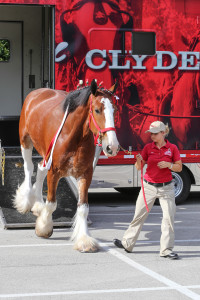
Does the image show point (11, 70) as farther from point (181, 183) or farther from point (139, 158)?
point (139, 158)

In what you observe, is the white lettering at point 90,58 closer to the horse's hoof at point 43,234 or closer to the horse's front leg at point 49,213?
the horse's front leg at point 49,213

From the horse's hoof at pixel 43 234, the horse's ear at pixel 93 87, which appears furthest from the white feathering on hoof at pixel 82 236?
the horse's ear at pixel 93 87

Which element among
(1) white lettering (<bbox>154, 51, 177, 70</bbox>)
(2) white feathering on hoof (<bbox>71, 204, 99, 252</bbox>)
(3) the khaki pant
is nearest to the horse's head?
(3) the khaki pant

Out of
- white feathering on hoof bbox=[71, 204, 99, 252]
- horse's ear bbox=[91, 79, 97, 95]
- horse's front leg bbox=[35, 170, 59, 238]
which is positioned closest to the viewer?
horse's ear bbox=[91, 79, 97, 95]

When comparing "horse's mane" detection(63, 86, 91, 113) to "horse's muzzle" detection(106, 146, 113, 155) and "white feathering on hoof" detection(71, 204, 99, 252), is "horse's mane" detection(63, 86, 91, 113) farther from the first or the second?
"white feathering on hoof" detection(71, 204, 99, 252)

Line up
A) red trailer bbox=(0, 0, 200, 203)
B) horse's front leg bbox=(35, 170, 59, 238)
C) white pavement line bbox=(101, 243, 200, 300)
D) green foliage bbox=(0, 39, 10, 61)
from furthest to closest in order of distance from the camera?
green foliage bbox=(0, 39, 10, 61) < red trailer bbox=(0, 0, 200, 203) < horse's front leg bbox=(35, 170, 59, 238) < white pavement line bbox=(101, 243, 200, 300)

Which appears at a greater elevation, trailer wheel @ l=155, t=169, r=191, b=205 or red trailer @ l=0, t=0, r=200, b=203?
red trailer @ l=0, t=0, r=200, b=203

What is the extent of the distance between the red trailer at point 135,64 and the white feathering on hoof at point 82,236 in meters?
3.06

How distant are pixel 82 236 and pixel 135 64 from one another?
434cm

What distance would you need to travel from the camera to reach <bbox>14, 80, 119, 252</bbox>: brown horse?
762cm

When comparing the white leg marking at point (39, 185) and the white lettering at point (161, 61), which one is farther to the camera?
the white lettering at point (161, 61)

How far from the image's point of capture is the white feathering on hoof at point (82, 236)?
772 cm

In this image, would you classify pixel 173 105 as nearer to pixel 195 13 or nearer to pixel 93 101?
pixel 195 13

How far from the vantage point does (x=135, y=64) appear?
11.2m
